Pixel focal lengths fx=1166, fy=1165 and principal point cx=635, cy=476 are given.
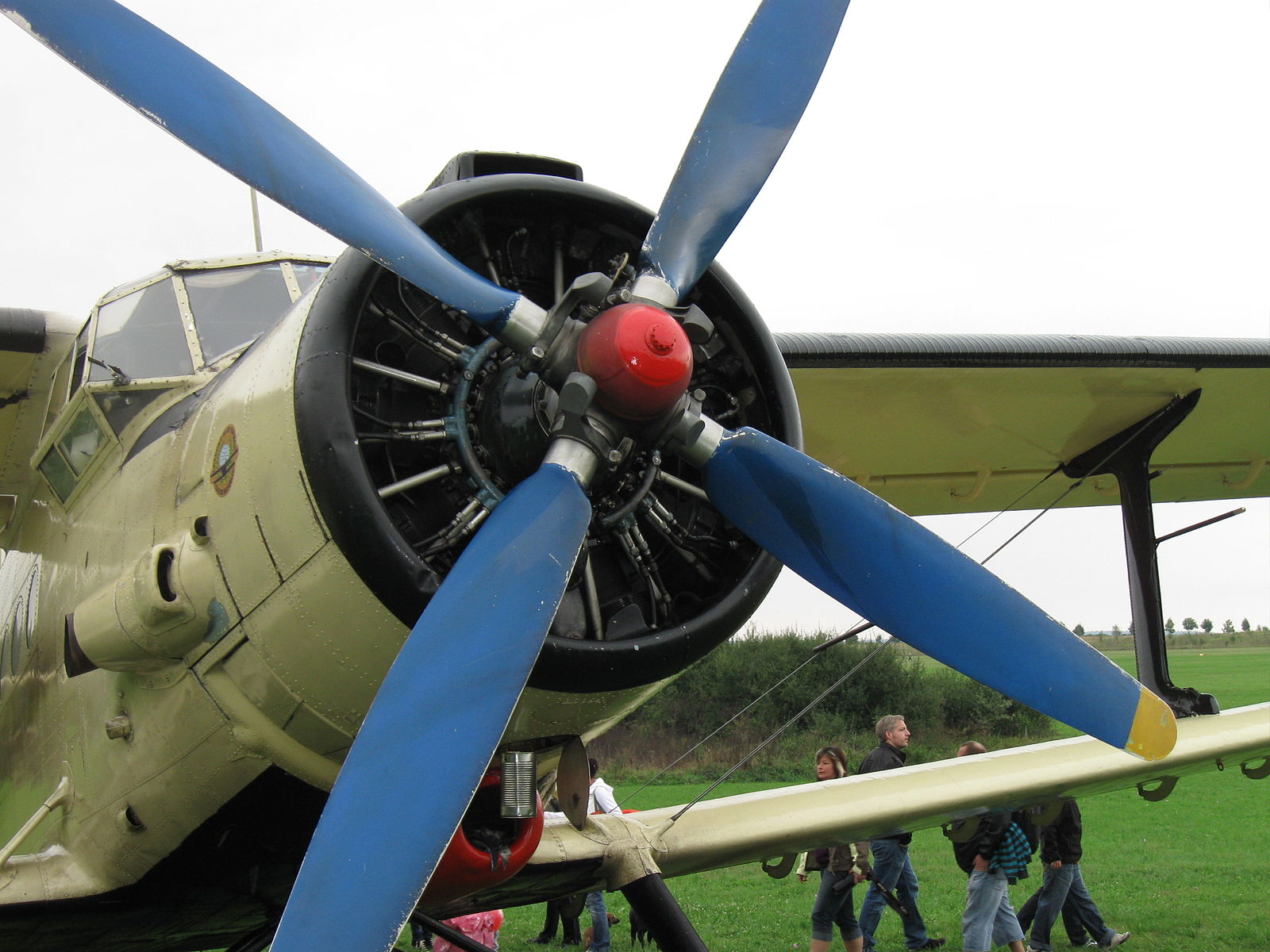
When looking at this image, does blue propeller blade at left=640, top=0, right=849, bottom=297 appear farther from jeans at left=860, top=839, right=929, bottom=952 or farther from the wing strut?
jeans at left=860, top=839, right=929, bottom=952

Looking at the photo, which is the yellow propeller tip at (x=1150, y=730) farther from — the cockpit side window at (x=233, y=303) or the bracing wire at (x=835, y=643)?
the cockpit side window at (x=233, y=303)

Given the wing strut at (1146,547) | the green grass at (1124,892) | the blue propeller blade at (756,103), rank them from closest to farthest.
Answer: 1. the blue propeller blade at (756,103)
2. the wing strut at (1146,547)
3. the green grass at (1124,892)

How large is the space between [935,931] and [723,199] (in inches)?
352

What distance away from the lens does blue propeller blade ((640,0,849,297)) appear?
3.42 m

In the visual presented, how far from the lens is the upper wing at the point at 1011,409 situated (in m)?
5.55

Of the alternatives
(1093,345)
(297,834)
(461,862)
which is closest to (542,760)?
(461,862)

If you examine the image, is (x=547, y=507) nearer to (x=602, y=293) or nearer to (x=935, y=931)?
(x=602, y=293)

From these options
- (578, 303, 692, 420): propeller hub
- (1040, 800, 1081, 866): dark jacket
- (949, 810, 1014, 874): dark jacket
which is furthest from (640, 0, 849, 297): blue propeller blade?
(1040, 800, 1081, 866): dark jacket

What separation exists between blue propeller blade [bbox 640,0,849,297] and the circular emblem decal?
142 cm

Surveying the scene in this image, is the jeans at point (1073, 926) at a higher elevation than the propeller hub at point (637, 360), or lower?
lower

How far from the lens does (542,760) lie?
3766 millimetres

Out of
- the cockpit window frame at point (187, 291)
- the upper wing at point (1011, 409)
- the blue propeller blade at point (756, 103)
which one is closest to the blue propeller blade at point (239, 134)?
the blue propeller blade at point (756, 103)

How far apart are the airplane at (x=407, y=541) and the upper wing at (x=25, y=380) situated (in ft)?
2.59

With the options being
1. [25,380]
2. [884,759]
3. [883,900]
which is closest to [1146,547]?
[884,759]
